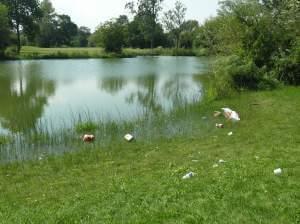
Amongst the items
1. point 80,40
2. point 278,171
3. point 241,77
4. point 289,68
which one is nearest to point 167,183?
point 278,171

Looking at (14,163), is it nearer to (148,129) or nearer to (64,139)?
(64,139)

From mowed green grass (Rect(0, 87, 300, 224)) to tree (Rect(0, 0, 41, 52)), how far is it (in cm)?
5755

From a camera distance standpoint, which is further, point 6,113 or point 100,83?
point 100,83

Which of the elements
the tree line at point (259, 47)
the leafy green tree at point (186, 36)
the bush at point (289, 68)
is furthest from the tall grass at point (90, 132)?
the leafy green tree at point (186, 36)

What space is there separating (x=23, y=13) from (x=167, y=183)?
6348 cm

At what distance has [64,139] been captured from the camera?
9.53 m

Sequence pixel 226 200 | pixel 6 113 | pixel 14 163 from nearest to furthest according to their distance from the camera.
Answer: pixel 226 200, pixel 14 163, pixel 6 113

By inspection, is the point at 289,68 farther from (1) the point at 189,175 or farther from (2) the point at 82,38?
(2) the point at 82,38

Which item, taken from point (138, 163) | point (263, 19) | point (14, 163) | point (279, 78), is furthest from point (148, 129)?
point (263, 19)

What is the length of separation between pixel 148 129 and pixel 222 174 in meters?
4.86

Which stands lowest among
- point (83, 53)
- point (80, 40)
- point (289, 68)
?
point (83, 53)

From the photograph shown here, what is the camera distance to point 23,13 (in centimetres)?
6309

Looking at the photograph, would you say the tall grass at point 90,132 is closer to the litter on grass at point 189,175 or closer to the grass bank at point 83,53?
the litter on grass at point 189,175

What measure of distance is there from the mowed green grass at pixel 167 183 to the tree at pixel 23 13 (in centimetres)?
5755
